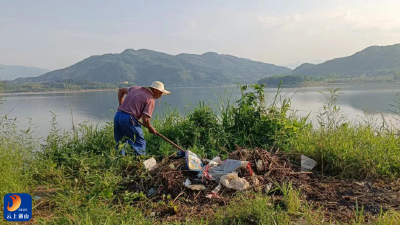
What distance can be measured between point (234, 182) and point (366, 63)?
8251 cm

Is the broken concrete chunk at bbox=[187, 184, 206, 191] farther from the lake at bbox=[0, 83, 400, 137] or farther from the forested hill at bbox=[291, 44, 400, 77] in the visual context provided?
the forested hill at bbox=[291, 44, 400, 77]

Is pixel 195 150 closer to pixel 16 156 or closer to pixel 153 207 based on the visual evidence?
pixel 153 207

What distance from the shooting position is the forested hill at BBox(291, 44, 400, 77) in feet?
205

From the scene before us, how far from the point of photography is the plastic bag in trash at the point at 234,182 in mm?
2811

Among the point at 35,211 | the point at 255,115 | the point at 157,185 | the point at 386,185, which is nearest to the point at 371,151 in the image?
the point at 386,185

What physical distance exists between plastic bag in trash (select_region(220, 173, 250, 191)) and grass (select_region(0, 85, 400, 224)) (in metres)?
0.18

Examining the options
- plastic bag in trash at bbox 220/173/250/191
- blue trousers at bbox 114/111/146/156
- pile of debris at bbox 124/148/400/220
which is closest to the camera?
pile of debris at bbox 124/148/400/220

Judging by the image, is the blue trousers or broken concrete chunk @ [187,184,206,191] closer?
broken concrete chunk @ [187,184,206,191]

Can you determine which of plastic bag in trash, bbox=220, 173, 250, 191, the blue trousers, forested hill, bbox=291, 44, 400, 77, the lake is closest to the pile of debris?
plastic bag in trash, bbox=220, 173, 250, 191

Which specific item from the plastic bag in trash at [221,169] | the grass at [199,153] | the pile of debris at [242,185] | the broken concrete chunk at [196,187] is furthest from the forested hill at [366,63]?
the broken concrete chunk at [196,187]

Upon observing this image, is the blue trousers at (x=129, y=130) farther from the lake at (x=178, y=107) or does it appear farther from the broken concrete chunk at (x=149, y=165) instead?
the lake at (x=178, y=107)

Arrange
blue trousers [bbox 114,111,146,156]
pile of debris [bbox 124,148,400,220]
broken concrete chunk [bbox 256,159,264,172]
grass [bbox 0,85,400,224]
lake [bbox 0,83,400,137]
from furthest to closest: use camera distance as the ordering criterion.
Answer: lake [bbox 0,83,400,137]
blue trousers [bbox 114,111,146,156]
broken concrete chunk [bbox 256,159,264,172]
pile of debris [bbox 124,148,400,220]
grass [bbox 0,85,400,224]

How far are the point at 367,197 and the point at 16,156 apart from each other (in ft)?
14.5

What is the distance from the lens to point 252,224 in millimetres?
2131
